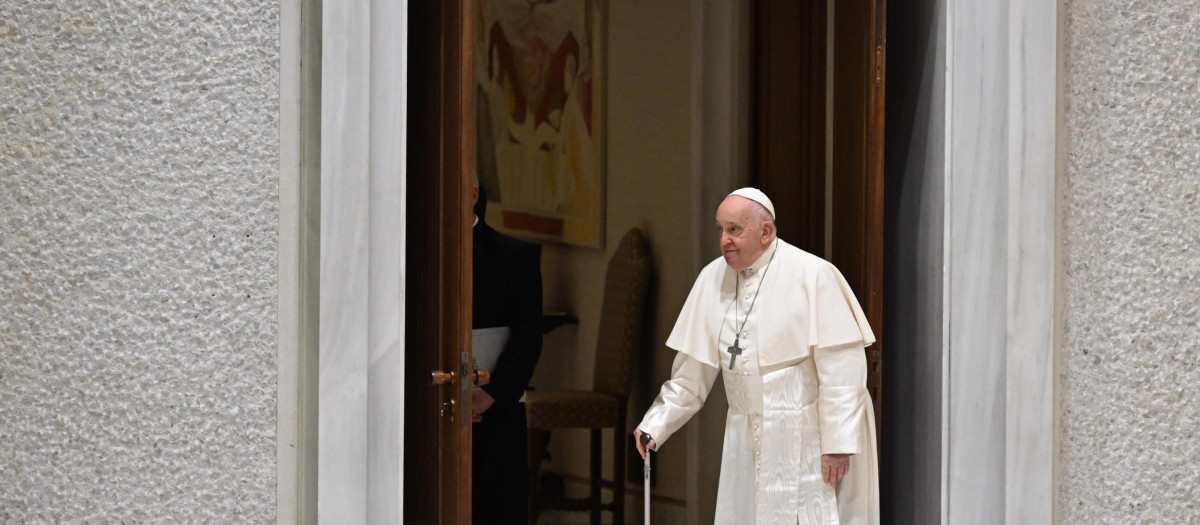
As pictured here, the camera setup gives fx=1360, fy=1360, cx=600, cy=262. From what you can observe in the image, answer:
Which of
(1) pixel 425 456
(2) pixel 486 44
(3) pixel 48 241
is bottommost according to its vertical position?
(1) pixel 425 456

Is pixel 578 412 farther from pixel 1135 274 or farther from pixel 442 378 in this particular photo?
pixel 1135 274

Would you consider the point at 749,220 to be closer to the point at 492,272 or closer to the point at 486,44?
the point at 492,272

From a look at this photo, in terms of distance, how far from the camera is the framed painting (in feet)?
25.6

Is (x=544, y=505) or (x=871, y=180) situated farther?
(x=544, y=505)

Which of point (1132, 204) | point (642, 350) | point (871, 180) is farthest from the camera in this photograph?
point (642, 350)

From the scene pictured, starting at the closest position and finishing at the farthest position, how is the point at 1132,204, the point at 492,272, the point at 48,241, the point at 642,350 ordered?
the point at 48,241 → the point at 1132,204 → the point at 492,272 → the point at 642,350

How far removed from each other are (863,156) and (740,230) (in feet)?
1.59

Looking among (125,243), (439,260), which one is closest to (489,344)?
(439,260)

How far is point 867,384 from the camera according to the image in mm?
4637

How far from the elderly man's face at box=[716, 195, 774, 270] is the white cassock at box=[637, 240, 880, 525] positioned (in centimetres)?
9

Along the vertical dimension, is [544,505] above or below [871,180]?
below

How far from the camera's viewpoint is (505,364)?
500 cm

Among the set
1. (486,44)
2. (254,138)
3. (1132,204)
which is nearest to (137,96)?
(254,138)

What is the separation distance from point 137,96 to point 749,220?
195cm
